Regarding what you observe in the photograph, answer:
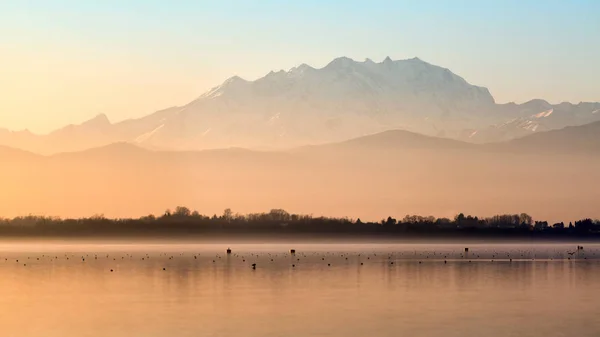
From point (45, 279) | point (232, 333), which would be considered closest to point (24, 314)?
point (232, 333)

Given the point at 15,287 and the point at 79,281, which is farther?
the point at 79,281

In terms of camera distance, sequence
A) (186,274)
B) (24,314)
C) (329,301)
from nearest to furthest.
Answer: (24,314) → (329,301) → (186,274)

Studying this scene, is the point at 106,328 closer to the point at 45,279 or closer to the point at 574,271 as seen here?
the point at 45,279

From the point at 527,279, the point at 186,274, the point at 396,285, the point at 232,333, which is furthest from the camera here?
the point at 186,274

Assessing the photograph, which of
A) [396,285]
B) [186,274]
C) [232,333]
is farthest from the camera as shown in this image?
[186,274]

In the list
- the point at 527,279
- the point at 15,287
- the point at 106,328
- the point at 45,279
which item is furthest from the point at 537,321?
the point at 45,279

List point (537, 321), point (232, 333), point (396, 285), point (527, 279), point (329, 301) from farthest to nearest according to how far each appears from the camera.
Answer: point (527, 279)
point (396, 285)
point (329, 301)
point (537, 321)
point (232, 333)

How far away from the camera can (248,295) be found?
64750 millimetres

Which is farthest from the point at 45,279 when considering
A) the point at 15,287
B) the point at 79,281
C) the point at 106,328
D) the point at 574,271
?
the point at 574,271

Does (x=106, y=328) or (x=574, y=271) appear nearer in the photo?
(x=106, y=328)

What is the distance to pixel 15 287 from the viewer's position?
244ft

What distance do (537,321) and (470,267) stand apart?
5409 cm

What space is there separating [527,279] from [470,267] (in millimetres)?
21371

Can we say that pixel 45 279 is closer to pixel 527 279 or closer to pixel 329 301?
pixel 329 301
